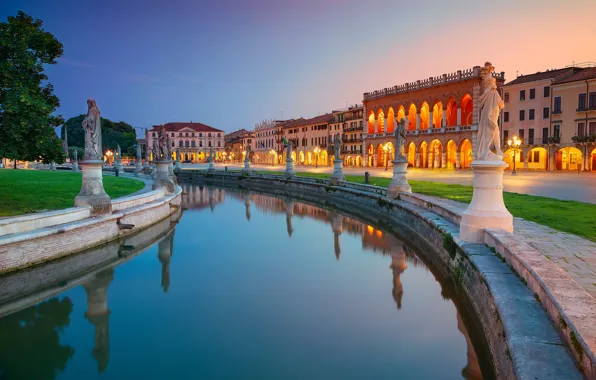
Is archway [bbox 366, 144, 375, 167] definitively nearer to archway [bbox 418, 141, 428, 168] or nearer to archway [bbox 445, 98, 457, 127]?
archway [bbox 418, 141, 428, 168]

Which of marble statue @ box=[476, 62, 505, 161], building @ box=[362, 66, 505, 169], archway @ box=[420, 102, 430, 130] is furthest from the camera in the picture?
archway @ box=[420, 102, 430, 130]

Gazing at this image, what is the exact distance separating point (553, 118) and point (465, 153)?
33.6 ft

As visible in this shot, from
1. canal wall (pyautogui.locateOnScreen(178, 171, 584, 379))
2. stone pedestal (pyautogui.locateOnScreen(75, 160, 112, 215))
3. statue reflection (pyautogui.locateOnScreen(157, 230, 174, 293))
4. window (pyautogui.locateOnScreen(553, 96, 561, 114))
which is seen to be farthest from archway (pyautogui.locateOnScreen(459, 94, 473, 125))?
stone pedestal (pyautogui.locateOnScreen(75, 160, 112, 215))

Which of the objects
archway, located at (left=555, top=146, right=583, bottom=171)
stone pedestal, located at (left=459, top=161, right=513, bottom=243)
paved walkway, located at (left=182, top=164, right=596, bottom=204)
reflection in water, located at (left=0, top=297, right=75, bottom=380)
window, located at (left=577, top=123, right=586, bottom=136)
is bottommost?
reflection in water, located at (left=0, top=297, right=75, bottom=380)

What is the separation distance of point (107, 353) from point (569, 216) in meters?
11.5

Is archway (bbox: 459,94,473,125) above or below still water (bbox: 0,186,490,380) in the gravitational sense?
above

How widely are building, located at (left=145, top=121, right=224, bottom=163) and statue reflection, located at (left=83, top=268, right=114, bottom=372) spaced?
4314 inches

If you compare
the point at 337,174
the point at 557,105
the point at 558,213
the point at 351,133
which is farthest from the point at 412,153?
the point at 558,213

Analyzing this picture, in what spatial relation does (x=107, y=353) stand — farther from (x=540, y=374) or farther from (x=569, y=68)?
(x=569, y=68)

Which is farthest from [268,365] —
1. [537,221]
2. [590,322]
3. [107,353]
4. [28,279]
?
[537,221]

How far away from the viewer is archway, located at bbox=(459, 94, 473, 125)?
51.0m

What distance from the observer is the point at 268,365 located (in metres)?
5.86

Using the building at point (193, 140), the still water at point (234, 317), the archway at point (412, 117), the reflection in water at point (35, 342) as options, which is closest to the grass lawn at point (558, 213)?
the still water at point (234, 317)

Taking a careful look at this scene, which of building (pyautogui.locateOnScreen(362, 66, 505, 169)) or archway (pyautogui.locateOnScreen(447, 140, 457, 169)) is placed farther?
archway (pyautogui.locateOnScreen(447, 140, 457, 169))
